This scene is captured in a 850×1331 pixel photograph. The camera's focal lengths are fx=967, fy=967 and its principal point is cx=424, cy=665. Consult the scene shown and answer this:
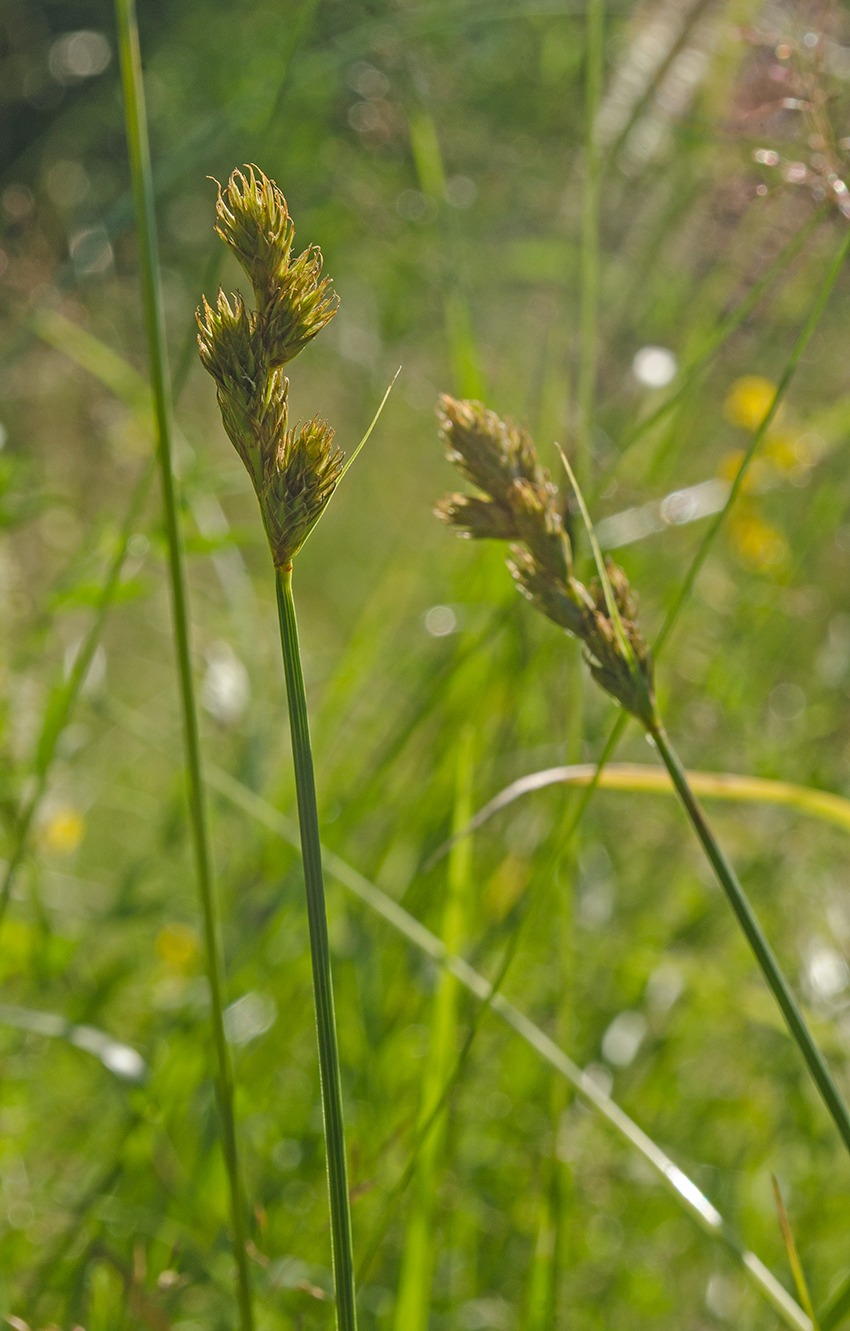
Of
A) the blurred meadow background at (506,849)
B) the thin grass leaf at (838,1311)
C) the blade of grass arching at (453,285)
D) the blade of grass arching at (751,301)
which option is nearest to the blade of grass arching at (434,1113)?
the blurred meadow background at (506,849)

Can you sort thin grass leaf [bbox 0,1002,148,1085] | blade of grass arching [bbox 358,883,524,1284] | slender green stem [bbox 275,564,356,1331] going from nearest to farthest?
slender green stem [bbox 275,564,356,1331], blade of grass arching [bbox 358,883,524,1284], thin grass leaf [bbox 0,1002,148,1085]

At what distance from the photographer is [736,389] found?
98cm

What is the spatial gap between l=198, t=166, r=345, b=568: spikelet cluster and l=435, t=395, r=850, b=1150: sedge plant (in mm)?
80

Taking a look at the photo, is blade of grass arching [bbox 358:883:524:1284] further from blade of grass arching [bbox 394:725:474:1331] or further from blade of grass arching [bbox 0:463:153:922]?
blade of grass arching [bbox 0:463:153:922]

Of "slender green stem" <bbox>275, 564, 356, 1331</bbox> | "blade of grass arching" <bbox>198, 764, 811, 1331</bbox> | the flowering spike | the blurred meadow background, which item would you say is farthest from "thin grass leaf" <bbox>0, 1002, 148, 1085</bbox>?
the flowering spike

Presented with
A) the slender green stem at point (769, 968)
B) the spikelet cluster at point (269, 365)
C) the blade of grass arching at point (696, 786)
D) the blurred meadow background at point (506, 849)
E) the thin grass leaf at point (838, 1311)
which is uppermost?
the spikelet cluster at point (269, 365)

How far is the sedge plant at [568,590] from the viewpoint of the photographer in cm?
26

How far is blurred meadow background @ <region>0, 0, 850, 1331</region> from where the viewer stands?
50 centimetres

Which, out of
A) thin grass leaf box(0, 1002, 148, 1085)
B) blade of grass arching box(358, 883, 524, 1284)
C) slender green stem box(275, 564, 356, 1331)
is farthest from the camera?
thin grass leaf box(0, 1002, 148, 1085)

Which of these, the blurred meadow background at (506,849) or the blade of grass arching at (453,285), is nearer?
the blurred meadow background at (506,849)

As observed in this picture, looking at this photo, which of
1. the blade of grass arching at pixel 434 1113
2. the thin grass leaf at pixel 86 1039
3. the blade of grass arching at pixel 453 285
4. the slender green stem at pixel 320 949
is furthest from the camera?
the blade of grass arching at pixel 453 285

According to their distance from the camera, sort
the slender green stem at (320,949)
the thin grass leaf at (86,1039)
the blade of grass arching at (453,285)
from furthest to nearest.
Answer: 1. the blade of grass arching at (453,285)
2. the thin grass leaf at (86,1039)
3. the slender green stem at (320,949)

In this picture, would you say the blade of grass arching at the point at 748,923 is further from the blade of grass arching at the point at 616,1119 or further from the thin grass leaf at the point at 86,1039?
the thin grass leaf at the point at 86,1039

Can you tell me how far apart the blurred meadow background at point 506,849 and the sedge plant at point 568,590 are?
0.09 meters
